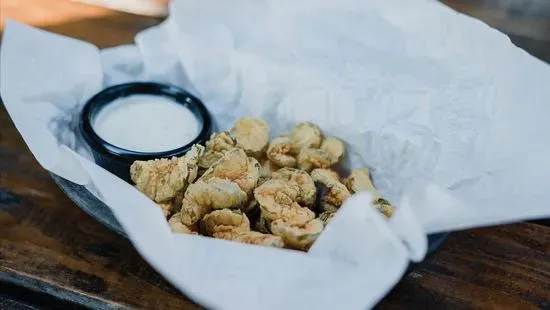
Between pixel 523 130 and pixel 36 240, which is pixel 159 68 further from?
pixel 523 130

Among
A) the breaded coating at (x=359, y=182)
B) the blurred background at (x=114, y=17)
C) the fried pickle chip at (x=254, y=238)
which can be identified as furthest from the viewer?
the blurred background at (x=114, y=17)

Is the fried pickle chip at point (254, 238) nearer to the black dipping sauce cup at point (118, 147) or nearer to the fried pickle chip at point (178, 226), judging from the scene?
the fried pickle chip at point (178, 226)

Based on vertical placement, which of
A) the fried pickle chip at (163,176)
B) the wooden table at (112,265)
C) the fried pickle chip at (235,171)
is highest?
the fried pickle chip at (235,171)

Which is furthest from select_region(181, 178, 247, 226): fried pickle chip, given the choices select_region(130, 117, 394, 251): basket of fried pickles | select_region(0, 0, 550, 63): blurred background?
select_region(0, 0, 550, 63): blurred background

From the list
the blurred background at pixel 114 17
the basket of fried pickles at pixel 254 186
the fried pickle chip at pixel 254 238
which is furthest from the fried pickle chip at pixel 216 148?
the blurred background at pixel 114 17

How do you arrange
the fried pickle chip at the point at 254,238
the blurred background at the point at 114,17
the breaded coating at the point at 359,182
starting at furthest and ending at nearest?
1. the blurred background at the point at 114,17
2. the breaded coating at the point at 359,182
3. the fried pickle chip at the point at 254,238

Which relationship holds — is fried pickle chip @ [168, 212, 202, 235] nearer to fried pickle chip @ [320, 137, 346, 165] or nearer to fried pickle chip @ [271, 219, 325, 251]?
fried pickle chip @ [271, 219, 325, 251]

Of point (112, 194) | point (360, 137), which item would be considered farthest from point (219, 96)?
point (112, 194)

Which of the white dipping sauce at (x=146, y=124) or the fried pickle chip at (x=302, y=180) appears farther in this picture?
the white dipping sauce at (x=146, y=124)
